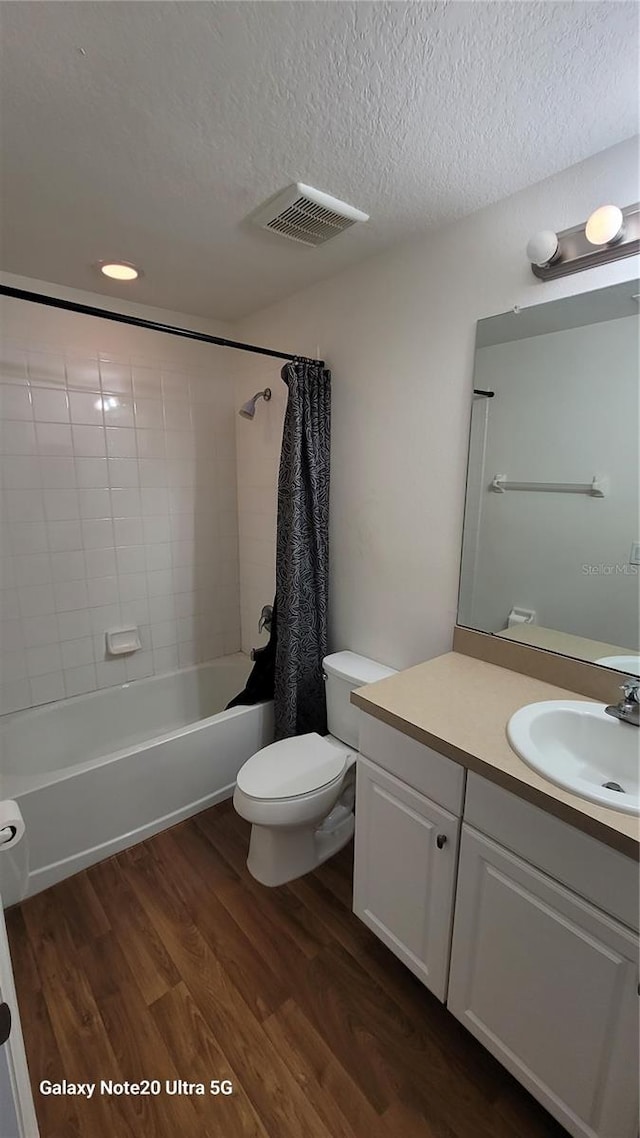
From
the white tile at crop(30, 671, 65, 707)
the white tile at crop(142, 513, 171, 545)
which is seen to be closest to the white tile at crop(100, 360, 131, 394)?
the white tile at crop(142, 513, 171, 545)

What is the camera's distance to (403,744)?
1200 mm

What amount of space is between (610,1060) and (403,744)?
2.18 feet

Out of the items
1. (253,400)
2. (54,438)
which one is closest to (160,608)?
(54,438)

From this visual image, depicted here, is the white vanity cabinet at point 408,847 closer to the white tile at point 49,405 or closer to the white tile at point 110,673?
the white tile at point 110,673

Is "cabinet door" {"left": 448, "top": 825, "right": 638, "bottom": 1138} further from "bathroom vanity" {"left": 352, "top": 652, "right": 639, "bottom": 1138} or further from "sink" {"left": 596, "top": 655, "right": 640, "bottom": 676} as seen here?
"sink" {"left": 596, "top": 655, "right": 640, "bottom": 676}

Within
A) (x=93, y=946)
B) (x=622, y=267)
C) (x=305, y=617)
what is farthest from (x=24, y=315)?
(x=93, y=946)

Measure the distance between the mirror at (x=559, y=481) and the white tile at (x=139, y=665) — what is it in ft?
5.68

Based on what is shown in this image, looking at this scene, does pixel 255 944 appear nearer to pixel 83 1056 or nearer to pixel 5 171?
pixel 83 1056

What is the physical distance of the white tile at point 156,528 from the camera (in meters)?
2.42

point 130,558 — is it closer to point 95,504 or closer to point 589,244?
point 95,504

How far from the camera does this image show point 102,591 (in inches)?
91.0

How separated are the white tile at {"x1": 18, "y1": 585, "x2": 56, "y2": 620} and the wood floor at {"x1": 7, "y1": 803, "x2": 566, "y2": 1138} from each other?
1122 mm

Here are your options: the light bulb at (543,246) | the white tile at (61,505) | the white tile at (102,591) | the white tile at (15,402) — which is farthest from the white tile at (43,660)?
the light bulb at (543,246)

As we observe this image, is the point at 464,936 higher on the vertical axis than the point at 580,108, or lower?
lower
